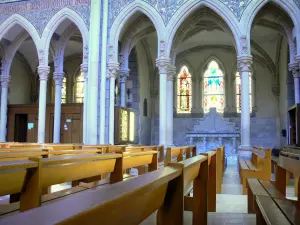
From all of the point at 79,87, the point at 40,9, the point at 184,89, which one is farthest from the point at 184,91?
the point at 40,9

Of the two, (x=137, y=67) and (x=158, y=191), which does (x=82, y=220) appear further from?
(x=137, y=67)

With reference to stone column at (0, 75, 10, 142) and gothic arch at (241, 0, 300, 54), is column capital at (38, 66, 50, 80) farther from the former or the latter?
gothic arch at (241, 0, 300, 54)

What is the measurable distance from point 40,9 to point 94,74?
12.6 ft

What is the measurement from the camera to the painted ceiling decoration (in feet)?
39.8

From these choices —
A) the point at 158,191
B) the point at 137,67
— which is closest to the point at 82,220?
the point at 158,191

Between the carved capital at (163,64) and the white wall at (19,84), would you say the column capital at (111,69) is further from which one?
the white wall at (19,84)

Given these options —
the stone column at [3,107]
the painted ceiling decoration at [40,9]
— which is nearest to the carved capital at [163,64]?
the painted ceiling decoration at [40,9]

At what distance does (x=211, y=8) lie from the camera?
1090cm

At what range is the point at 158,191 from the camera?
4.43 feet

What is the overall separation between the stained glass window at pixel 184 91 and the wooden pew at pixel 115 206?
16322 millimetres

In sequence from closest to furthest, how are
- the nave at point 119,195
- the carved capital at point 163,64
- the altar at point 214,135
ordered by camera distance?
the nave at point 119,195 → the carved capital at point 163,64 → the altar at point 214,135

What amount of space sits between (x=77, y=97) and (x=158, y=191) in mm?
18367

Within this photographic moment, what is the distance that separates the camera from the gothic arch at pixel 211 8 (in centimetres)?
1066

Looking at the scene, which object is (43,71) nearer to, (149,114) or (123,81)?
(123,81)
